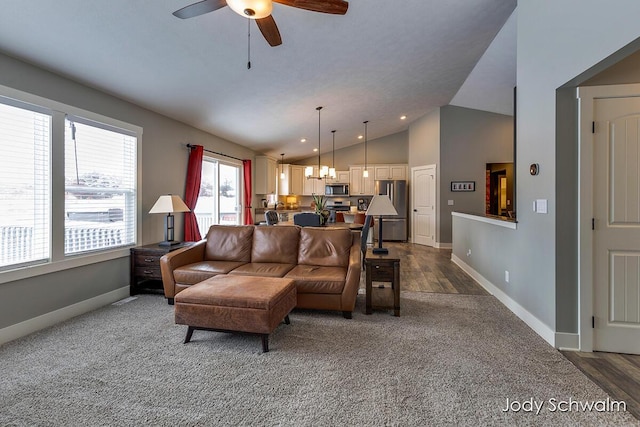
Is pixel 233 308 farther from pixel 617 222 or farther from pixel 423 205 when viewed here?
pixel 423 205

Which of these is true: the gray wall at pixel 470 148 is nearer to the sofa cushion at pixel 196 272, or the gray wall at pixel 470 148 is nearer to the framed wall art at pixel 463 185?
the framed wall art at pixel 463 185

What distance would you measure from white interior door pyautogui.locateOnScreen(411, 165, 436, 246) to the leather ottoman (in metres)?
5.91

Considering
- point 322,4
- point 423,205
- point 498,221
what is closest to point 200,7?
point 322,4

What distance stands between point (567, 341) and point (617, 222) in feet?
3.34

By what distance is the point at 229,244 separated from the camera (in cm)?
383

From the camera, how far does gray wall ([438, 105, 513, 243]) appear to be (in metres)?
6.91

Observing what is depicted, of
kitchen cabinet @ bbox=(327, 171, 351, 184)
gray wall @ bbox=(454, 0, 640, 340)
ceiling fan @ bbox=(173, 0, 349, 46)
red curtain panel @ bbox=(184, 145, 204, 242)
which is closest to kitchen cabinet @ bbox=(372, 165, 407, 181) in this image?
kitchen cabinet @ bbox=(327, 171, 351, 184)

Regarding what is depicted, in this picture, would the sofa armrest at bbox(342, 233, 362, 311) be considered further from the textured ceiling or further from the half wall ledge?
the textured ceiling

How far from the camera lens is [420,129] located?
26.1ft

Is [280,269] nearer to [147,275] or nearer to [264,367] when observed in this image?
[264,367]

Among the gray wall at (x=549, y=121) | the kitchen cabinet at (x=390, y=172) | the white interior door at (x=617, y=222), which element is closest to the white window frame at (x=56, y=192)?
the gray wall at (x=549, y=121)

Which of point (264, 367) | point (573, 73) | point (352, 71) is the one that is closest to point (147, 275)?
point (264, 367)

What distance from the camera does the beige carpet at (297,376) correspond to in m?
1.65

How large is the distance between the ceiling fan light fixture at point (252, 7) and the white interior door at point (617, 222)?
255 cm
